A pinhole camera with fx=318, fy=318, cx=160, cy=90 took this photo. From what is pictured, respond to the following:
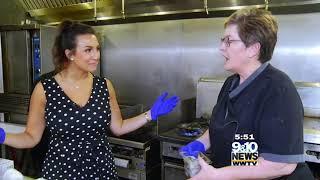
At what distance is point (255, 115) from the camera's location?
1.21m

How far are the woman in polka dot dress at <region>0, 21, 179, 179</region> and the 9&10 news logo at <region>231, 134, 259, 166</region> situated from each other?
71 cm

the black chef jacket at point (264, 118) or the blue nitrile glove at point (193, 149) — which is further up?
Result: the black chef jacket at point (264, 118)

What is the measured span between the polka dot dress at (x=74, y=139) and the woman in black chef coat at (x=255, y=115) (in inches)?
23.2

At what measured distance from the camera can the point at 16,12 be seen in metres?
3.81

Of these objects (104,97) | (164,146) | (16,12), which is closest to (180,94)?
(164,146)

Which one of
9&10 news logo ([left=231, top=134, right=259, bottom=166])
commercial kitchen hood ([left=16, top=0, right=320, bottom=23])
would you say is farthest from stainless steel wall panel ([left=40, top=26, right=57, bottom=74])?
9&10 news logo ([left=231, top=134, right=259, bottom=166])

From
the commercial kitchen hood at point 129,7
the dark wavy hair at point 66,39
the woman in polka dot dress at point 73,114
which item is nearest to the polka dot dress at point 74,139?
the woman in polka dot dress at point 73,114

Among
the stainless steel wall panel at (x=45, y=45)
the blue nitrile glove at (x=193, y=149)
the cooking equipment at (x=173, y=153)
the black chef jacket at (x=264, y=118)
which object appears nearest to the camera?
the black chef jacket at (x=264, y=118)

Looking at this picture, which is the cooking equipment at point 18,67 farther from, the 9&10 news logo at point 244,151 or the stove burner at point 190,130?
the 9&10 news logo at point 244,151

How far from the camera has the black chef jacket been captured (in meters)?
1.13

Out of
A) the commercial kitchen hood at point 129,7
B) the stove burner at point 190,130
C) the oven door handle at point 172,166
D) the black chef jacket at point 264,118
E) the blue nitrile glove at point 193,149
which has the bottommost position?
the oven door handle at point 172,166

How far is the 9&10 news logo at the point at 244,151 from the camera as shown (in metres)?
1.21

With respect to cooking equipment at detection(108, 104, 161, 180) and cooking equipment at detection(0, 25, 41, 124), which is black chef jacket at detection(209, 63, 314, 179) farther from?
cooking equipment at detection(0, 25, 41, 124)

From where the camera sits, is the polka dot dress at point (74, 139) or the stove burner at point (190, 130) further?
the stove burner at point (190, 130)
